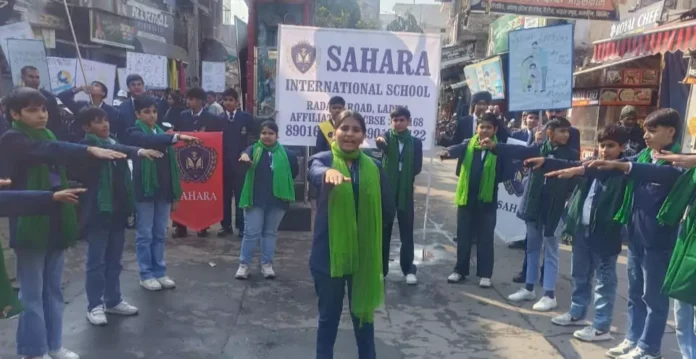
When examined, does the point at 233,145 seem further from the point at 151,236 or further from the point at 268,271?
the point at 151,236

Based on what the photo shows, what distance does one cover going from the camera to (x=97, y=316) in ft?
15.3

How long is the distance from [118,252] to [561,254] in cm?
517

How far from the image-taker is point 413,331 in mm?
4824

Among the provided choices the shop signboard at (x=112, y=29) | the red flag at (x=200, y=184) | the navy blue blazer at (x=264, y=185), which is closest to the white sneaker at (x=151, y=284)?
the navy blue blazer at (x=264, y=185)

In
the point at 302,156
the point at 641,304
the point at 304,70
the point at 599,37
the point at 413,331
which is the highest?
the point at 599,37

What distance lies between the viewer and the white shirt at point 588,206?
4547mm

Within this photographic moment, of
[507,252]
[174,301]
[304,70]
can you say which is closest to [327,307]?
[174,301]

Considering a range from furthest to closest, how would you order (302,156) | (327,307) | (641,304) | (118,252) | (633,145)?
(302,156), (633,145), (118,252), (641,304), (327,307)

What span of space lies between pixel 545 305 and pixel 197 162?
13.8ft

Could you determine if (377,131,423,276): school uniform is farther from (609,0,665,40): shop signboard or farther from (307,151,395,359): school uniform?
(609,0,665,40): shop signboard

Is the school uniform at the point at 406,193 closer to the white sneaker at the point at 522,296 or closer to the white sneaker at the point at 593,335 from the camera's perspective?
the white sneaker at the point at 522,296

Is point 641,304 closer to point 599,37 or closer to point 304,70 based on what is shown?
point 304,70

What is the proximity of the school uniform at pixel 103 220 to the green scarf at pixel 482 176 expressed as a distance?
3.03m

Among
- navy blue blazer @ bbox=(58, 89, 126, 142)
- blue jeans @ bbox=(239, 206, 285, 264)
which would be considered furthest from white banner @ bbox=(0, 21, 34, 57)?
blue jeans @ bbox=(239, 206, 285, 264)
